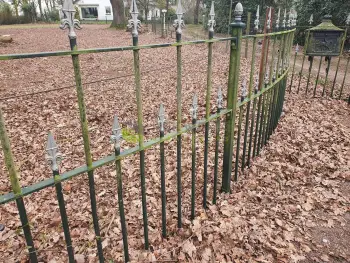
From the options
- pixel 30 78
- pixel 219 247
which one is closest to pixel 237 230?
pixel 219 247

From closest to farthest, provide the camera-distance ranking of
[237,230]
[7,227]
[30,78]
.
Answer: [237,230] → [7,227] → [30,78]

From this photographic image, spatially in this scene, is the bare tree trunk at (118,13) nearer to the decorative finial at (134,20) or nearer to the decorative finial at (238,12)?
the decorative finial at (238,12)

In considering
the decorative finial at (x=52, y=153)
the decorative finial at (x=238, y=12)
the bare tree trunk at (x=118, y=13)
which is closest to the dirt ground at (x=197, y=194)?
the decorative finial at (x=52, y=153)

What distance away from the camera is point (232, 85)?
2760mm

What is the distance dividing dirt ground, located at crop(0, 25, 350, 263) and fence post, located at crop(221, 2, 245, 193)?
37 cm

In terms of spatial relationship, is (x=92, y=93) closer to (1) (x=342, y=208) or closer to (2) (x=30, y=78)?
(2) (x=30, y=78)

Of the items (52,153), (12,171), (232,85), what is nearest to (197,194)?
(232,85)

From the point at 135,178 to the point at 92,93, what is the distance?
154 inches

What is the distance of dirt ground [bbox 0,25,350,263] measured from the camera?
2615 millimetres

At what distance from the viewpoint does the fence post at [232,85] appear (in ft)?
8.46

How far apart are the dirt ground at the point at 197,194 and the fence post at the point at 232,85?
1.22 ft

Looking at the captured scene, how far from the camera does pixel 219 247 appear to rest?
2580 mm

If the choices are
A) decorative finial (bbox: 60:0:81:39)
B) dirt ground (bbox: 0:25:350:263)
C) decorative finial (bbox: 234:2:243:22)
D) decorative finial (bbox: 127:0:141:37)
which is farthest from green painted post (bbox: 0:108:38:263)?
decorative finial (bbox: 234:2:243:22)

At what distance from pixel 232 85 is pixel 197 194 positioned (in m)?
1.39
